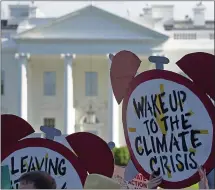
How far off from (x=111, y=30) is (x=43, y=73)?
401 cm

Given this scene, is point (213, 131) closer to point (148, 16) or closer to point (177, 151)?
point (177, 151)

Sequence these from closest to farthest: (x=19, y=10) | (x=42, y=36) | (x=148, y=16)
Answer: (x=42, y=36) → (x=148, y=16) → (x=19, y=10)

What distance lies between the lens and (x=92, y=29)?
36.2 metres

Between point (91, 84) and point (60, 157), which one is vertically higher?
point (91, 84)

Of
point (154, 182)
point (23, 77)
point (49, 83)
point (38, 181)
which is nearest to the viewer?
point (38, 181)

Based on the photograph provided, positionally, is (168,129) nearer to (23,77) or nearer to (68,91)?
(68,91)

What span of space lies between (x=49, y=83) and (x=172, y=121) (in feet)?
110

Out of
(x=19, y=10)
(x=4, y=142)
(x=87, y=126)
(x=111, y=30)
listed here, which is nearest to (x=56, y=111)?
(x=87, y=126)

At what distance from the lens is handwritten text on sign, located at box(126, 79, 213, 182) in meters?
4.71

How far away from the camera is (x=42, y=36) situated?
117 feet

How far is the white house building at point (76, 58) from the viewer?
35.8 metres

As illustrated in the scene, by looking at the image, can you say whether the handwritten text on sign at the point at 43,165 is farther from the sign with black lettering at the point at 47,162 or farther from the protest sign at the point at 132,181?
the protest sign at the point at 132,181

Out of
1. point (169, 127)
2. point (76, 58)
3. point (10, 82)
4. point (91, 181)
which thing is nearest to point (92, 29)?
point (76, 58)

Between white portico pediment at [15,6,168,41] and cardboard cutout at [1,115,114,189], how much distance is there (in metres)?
30.4
